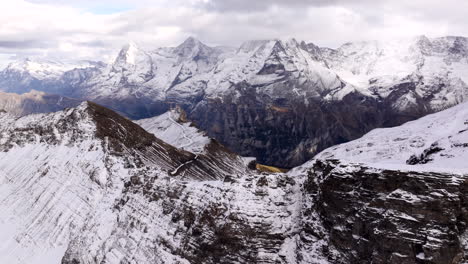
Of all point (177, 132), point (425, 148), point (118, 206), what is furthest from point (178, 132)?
point (425, 148)

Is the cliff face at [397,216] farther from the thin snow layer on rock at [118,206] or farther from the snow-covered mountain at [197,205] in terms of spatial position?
the thin snow layer on rock at [118,206]

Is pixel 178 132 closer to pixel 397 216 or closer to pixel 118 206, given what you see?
pixel 118 206

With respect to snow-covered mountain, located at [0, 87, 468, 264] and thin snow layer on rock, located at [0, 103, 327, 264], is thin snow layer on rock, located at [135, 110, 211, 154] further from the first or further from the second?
thin snow layer on rock, located at [0, 103, 327, 264]

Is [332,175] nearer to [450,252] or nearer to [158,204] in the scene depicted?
[450,252]

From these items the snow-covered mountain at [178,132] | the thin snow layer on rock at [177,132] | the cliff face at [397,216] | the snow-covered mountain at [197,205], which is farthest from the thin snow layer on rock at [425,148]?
the thin snow layer on rock at [177,132]

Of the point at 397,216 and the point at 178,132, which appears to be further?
the point at 178,132

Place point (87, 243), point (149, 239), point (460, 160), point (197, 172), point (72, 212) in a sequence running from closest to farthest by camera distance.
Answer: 1. point (149, 239)
2. point (87, 243)
3. point (460, 160)
4. point (72, 212)
5. point (197, 172)

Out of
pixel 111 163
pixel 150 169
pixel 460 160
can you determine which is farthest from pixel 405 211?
pixel 111 163

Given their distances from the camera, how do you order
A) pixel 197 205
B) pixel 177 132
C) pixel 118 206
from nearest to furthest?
pixel 197 205 < pixel 118 206 < pixel 177 132
